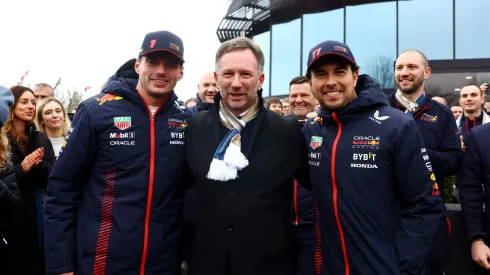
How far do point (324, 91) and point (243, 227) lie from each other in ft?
3.21

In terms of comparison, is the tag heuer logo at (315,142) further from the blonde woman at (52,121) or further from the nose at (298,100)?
the blonde woman at (52,121)

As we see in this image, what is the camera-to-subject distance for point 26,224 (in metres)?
3.85

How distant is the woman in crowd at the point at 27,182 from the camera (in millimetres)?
3771

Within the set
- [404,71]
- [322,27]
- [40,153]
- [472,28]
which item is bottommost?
[40,153]

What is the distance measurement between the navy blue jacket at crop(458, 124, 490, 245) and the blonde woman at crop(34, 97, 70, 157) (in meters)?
4.46

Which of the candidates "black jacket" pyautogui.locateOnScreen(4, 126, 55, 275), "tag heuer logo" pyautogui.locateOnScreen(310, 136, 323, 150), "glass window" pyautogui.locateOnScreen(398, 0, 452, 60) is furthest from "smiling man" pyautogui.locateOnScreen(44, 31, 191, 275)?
"glass window" pyautogui.locateOnScreen(398, 0, 452, 60)

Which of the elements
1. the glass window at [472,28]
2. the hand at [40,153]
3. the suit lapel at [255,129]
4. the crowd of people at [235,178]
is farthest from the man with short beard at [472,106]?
the glass window at [472,28]

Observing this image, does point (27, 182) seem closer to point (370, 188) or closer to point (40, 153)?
point (40, 153)

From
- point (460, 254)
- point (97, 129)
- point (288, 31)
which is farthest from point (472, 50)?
point (97, 129)

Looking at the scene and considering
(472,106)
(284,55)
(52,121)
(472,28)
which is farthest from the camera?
(284,55)

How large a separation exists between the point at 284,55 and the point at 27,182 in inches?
569

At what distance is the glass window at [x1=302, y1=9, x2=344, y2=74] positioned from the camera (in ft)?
50.2

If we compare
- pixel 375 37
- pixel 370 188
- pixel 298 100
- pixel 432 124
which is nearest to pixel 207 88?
pixel 298 100

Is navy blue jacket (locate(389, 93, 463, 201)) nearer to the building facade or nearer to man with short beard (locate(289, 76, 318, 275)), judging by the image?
man with short beard (locate(289, 76, 318, 275))
